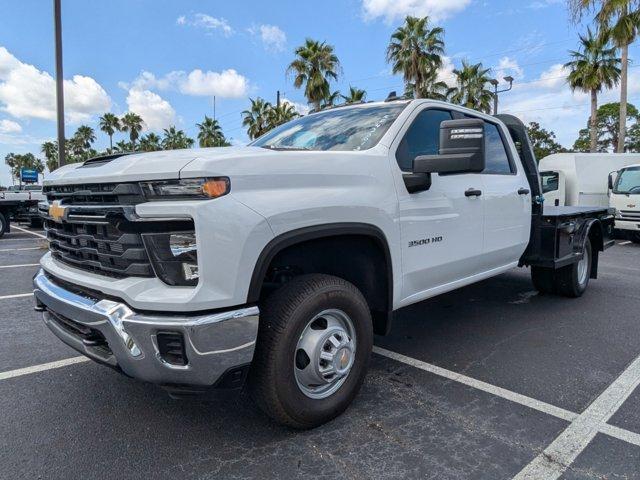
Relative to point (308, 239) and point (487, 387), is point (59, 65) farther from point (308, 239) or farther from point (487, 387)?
point (487, 387)

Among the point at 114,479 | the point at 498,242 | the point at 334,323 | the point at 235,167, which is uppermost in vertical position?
the point at 235,167

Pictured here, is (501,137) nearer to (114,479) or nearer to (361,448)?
(361,448)

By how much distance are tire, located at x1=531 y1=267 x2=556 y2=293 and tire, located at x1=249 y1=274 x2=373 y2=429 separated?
383cm

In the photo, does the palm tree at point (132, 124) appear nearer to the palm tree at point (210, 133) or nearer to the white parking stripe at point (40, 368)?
the palm tree at point (210, 133)

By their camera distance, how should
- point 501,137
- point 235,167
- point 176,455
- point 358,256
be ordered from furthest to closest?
1. point 501,137
2. point 358,256
3. point 176,455
4. point 235,167

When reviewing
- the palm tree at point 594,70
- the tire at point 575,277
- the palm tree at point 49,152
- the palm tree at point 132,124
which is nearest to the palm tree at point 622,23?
the palm tree at point 594,70

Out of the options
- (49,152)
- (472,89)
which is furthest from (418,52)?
(49,152)

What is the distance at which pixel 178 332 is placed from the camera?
86.1 inches

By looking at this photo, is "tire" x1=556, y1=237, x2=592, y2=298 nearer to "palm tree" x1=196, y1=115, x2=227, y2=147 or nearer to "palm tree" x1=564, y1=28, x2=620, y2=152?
"palm tree" x1=564, y1=28, x2=620, y2=152

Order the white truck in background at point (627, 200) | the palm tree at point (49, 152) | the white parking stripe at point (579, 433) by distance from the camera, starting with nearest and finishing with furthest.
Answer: the white parking stripe at point (579, 433), the white truck in background at point (627, 200), the palm tree at point (49, 152)

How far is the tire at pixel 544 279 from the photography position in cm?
593

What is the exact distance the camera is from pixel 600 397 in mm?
3289

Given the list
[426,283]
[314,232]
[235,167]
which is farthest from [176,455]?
[426,283]

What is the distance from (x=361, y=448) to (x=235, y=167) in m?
1.64
